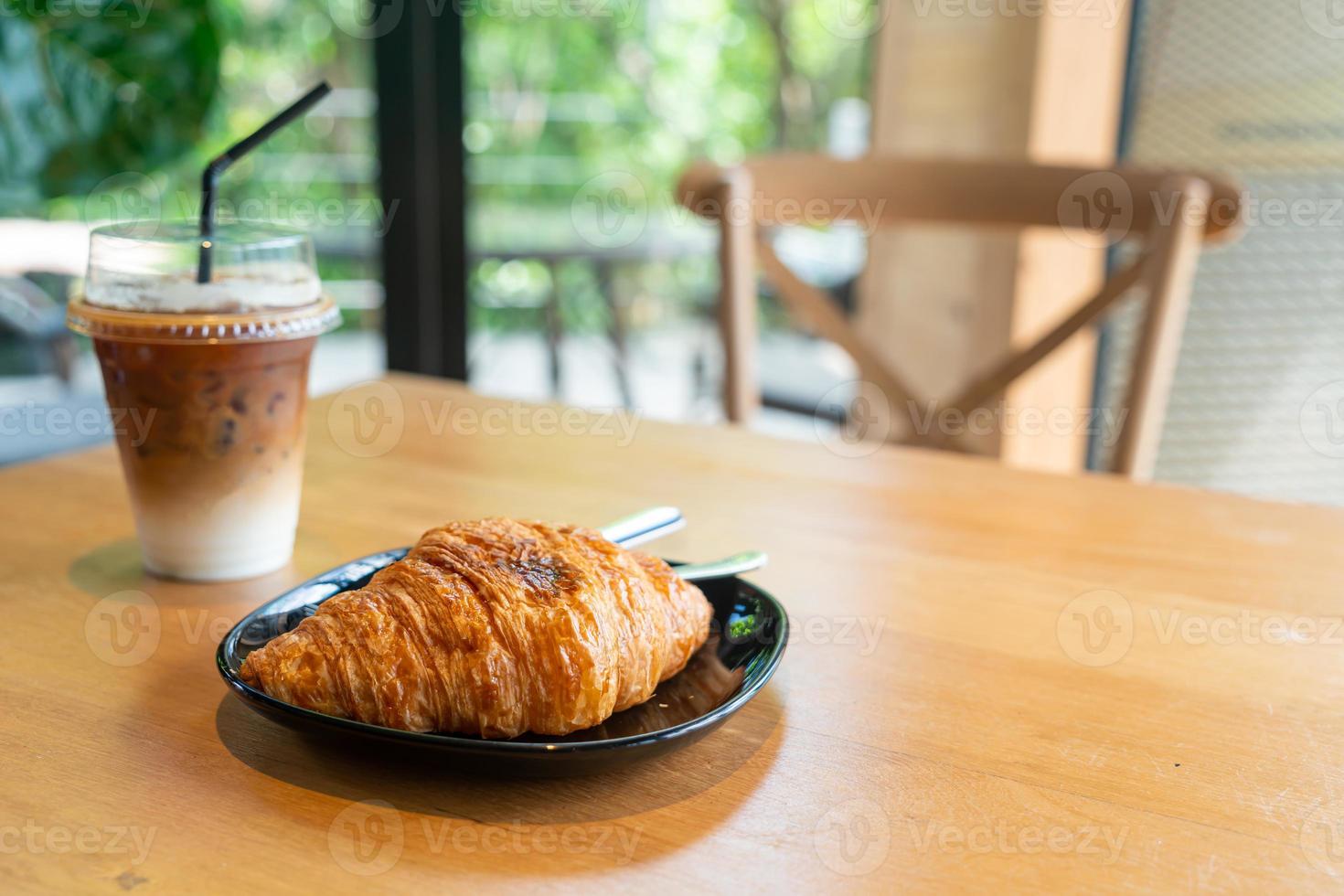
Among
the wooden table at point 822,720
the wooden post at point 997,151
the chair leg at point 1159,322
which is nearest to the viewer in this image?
the wooden table at point 822,720

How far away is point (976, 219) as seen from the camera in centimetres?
136

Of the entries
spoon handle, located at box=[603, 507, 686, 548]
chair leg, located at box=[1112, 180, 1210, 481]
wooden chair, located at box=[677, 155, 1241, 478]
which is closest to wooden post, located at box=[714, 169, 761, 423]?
wooden chair, located at box=[677, 155, 1241, 478]

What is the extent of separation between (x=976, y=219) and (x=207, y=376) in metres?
0.95

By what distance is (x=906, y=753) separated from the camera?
0.52 meters

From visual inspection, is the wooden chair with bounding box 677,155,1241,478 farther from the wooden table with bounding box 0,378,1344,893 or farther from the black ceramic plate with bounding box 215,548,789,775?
the black ceramic plate with bounding box 215,548,789,775

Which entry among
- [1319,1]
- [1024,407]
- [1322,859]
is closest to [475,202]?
[1024,407]

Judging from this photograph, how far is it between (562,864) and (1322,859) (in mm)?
289

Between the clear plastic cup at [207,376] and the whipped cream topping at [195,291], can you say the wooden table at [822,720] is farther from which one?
the whipped cream topping at [195,291]

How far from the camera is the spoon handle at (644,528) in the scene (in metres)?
0.71

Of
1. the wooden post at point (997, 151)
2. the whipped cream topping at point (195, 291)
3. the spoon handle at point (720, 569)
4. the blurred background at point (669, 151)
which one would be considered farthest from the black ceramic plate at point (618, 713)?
the wooden post at point (997, 151)

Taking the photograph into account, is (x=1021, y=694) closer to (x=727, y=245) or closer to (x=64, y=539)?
(x=64, y=539)

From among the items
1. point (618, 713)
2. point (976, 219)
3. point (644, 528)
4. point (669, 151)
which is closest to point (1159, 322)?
point (976, 219)

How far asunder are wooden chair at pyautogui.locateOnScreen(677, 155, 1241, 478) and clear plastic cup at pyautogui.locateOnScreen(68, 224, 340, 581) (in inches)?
26.8

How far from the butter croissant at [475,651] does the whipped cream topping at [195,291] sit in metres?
0.23
